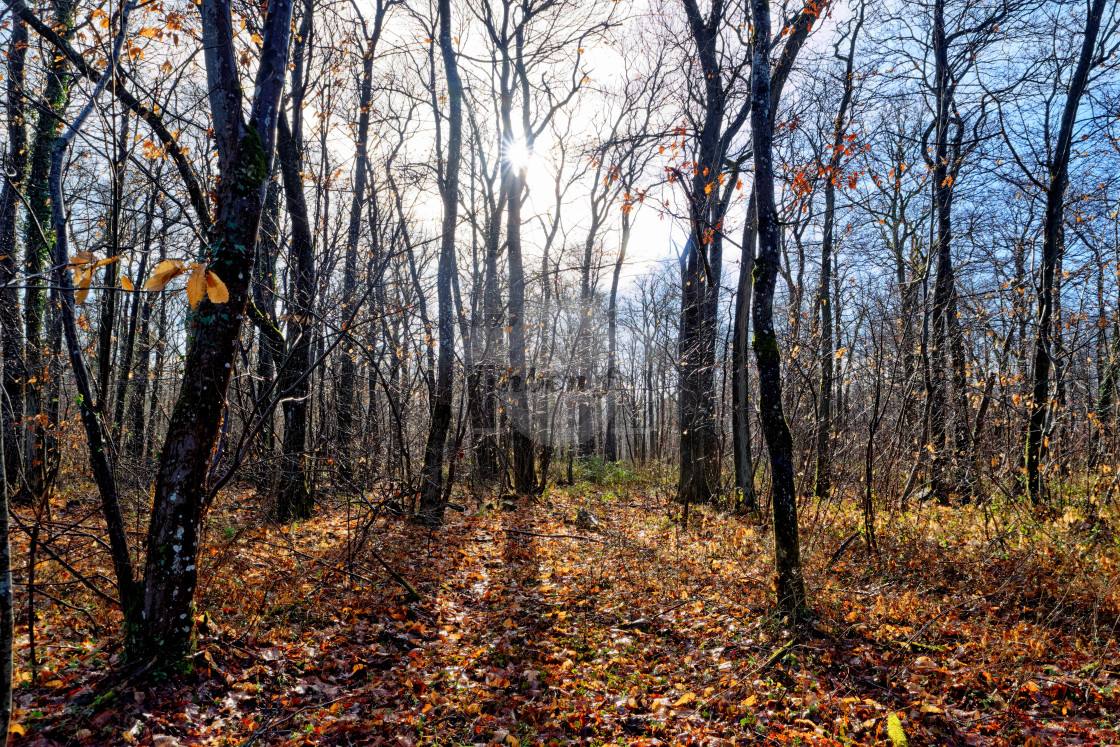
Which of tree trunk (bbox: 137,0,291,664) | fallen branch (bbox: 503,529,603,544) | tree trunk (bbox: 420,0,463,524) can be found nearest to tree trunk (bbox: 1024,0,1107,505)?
fallen branch (bbox: 503,529,603,544)

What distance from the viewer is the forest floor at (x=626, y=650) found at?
3371mm

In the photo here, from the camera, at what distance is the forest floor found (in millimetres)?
3371

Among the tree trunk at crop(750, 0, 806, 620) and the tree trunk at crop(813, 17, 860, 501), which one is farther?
the tree trunk at crop(813, 17, 860, 501)

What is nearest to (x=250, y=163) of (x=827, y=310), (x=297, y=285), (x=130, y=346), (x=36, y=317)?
(x=130, y=346)

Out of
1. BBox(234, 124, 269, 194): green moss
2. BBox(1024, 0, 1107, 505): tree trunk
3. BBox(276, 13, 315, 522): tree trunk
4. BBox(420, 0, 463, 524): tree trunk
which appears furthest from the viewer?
BBox(420, 0, 463, 524): tree trunk

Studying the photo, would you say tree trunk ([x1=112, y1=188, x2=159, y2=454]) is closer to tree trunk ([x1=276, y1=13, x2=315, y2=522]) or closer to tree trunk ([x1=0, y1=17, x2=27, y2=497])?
tree trunk ([x1=0, y1=17, x2=27, y2=497])

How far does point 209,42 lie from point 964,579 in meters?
8.36

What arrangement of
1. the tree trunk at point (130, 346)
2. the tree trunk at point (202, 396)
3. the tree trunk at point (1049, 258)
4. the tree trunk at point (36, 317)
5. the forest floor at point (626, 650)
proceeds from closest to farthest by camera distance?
the forest floor at point (626, 650), the tree trunk at point (202, 396), the tree trunk at point (130, 346), the tree trunk at point (1049, 258), the tree trunk at point (36, 317)

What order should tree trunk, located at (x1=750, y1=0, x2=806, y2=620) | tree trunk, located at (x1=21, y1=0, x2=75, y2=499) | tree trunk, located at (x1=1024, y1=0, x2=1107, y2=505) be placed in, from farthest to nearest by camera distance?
tree trunk, located at (x1=21, y1=0, x2=75, y2=499) → tree trunk, located at (x1=1024, y1=0, x2=1107, y2=505) → tree trunk, located at (x1=750, y1=0, x2=806, y2=620)

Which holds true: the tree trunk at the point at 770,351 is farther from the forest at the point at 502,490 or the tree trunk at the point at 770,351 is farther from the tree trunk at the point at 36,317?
the tree trunk at the point at 36,317

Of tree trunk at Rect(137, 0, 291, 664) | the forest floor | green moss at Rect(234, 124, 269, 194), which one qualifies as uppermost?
green moss at Rect(234, 124, 269, 194)

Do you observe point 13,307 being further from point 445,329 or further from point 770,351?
point 770,351

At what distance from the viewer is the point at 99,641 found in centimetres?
387

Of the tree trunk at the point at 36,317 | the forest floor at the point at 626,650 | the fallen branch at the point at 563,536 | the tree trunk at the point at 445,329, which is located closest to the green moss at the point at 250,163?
the forest floor at the point at 626,650
